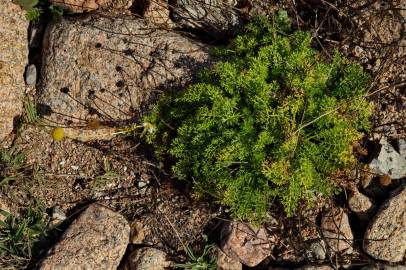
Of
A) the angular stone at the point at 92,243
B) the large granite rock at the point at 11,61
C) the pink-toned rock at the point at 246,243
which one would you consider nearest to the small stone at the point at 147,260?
the angular stone at the point at 92,243

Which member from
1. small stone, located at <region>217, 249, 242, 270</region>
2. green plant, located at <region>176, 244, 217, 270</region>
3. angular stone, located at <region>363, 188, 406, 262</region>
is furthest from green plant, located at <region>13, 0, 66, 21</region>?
angular stone, located at <region>363, 188, 406, 262</region>

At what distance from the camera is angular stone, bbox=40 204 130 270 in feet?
17.3

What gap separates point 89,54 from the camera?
577 centimetres

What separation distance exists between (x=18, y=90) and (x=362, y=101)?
366 centimetres

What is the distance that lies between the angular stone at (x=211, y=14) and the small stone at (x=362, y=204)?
2.19m

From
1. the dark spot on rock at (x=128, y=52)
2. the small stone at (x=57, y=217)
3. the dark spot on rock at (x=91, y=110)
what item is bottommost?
the small stone at (x=57, y=217)

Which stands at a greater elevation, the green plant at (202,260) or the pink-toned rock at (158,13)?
the pink-toned rock at (158,13)

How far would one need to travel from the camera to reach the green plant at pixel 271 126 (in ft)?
16.1

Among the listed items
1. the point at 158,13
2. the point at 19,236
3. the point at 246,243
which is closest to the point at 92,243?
the point at 19,236

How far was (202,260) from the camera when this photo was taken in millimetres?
5316

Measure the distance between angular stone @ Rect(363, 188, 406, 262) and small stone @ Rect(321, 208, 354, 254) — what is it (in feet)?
0.73

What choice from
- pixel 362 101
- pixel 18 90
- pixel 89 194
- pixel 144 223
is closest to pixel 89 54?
pixel 18 90

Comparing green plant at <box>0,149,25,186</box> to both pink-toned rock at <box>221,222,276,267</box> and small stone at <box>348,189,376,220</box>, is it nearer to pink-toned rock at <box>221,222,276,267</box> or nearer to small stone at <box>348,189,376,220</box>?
pink-toned rock at <box>221,222,276,267</box>

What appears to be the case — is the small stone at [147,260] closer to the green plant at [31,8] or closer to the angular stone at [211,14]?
the angular stone at [211,14]
